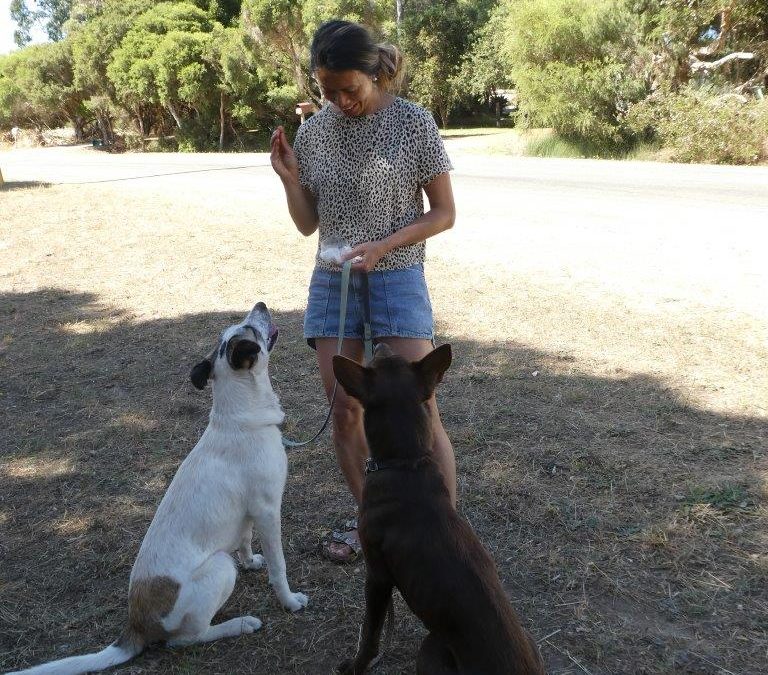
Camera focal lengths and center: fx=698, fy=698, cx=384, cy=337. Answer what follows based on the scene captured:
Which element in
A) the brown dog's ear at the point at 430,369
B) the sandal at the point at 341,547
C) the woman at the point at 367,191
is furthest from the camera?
the sandal at the point at 341,547

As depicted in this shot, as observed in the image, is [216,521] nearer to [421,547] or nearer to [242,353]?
[242,353]

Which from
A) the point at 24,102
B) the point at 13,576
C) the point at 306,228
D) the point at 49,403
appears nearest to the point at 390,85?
the point at 306,228

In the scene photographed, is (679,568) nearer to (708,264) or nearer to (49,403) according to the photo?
(49,403)

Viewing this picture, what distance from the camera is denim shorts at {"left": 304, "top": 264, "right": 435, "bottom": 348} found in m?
3.18

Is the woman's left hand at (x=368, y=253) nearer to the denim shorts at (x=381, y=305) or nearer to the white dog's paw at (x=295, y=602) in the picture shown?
the denim shorts at (x=381, y=305)

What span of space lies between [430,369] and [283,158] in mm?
1222

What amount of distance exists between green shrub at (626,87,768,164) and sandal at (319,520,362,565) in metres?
17.7

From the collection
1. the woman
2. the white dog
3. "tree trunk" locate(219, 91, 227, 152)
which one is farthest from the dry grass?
"tree trunk" locate(219, 91, 227, 152)

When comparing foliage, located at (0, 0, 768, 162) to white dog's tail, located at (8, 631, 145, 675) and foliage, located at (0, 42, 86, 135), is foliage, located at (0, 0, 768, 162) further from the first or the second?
white dog's tail, located at (8, 631, 145, 675)

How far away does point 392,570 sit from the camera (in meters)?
2.61

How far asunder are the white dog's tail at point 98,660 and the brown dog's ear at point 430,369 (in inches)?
62.7

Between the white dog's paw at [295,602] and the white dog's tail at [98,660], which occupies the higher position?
the white dog's tail at [98,660]

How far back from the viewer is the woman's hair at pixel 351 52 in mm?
2848

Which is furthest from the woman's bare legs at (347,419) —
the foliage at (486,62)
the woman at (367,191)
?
the foliage at (486,62)
